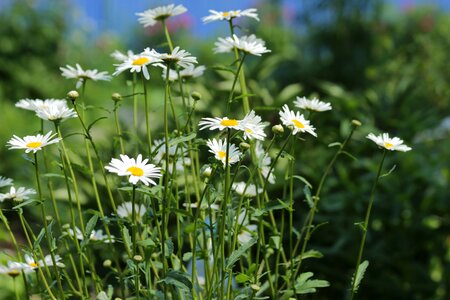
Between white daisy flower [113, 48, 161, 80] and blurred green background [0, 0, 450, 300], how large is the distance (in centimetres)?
18

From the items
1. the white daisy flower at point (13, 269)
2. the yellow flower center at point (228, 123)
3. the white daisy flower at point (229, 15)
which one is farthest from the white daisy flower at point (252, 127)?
the white daisy flower at point (13, 269)

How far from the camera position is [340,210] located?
2.04 meters

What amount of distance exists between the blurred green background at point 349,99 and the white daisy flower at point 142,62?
0.59 feet

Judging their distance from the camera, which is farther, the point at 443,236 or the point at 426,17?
the point at 426,17

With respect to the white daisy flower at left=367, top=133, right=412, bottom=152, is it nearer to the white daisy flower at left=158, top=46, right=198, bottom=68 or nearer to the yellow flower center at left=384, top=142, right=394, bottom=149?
the yellow flower center at left=384, top=142, right=394, bottom=149

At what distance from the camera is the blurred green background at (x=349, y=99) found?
6.67 ft

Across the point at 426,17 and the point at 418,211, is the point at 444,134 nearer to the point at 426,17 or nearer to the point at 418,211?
the point at 418,211

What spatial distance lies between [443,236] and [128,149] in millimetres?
1057

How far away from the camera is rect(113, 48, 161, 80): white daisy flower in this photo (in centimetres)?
84

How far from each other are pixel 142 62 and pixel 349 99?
154 cm

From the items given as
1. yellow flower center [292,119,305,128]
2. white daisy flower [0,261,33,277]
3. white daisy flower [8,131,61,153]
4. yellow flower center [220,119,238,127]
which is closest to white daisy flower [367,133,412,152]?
yellow flower center [292,119,305,128]

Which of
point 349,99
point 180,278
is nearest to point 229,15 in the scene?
point 180,278

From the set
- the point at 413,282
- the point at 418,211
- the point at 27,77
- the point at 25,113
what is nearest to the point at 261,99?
the point at 418,211

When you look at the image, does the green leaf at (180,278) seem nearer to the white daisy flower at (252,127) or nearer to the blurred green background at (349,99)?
the white daisy flower at (252,127)
